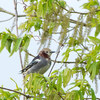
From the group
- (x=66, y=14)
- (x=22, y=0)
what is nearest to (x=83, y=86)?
(x=66, y=14)

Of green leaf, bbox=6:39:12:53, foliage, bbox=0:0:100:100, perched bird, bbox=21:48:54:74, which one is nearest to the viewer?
foliage, bbox=0:0:100:100

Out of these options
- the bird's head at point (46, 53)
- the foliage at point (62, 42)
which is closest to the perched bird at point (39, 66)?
the bird's head at point (46, 53)

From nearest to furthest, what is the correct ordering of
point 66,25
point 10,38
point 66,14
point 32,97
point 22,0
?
point 66,25 → point 66,14 → point 32,97 → point 10,38 → point 22,0

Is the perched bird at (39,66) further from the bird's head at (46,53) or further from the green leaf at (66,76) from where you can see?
the green leaf at (66,76)

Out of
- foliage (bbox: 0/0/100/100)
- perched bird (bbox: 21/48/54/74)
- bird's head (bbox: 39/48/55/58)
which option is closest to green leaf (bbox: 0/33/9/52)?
foliage (bbox: 0/0/100/100)

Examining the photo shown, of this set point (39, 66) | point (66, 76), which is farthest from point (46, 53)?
point (66, 76)

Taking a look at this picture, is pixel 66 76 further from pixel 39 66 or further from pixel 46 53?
pixel 46 53

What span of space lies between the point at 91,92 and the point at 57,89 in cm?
45

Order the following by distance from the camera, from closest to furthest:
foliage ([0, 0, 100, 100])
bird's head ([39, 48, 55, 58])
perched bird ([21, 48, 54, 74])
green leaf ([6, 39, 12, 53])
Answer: foliage ([0, 0, 100, 100])
green leaf ([6, 39, 12, 53])
perched bird ([21, 48, 54, 74])
bird's head ([39, 48, 55, 58])

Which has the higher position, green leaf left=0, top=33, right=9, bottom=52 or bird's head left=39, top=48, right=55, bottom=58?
bird's head left=39, top=48, right=55, bottom=58

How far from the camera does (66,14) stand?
2752 mm

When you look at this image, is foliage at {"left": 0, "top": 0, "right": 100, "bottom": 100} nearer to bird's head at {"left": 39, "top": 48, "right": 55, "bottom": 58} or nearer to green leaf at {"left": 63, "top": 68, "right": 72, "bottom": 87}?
green leaf at {"left": 63, "top": 68, "right": 72, "bottom": 87}

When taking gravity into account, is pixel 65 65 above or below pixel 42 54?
below

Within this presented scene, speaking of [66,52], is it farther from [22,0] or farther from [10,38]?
[22,0]
